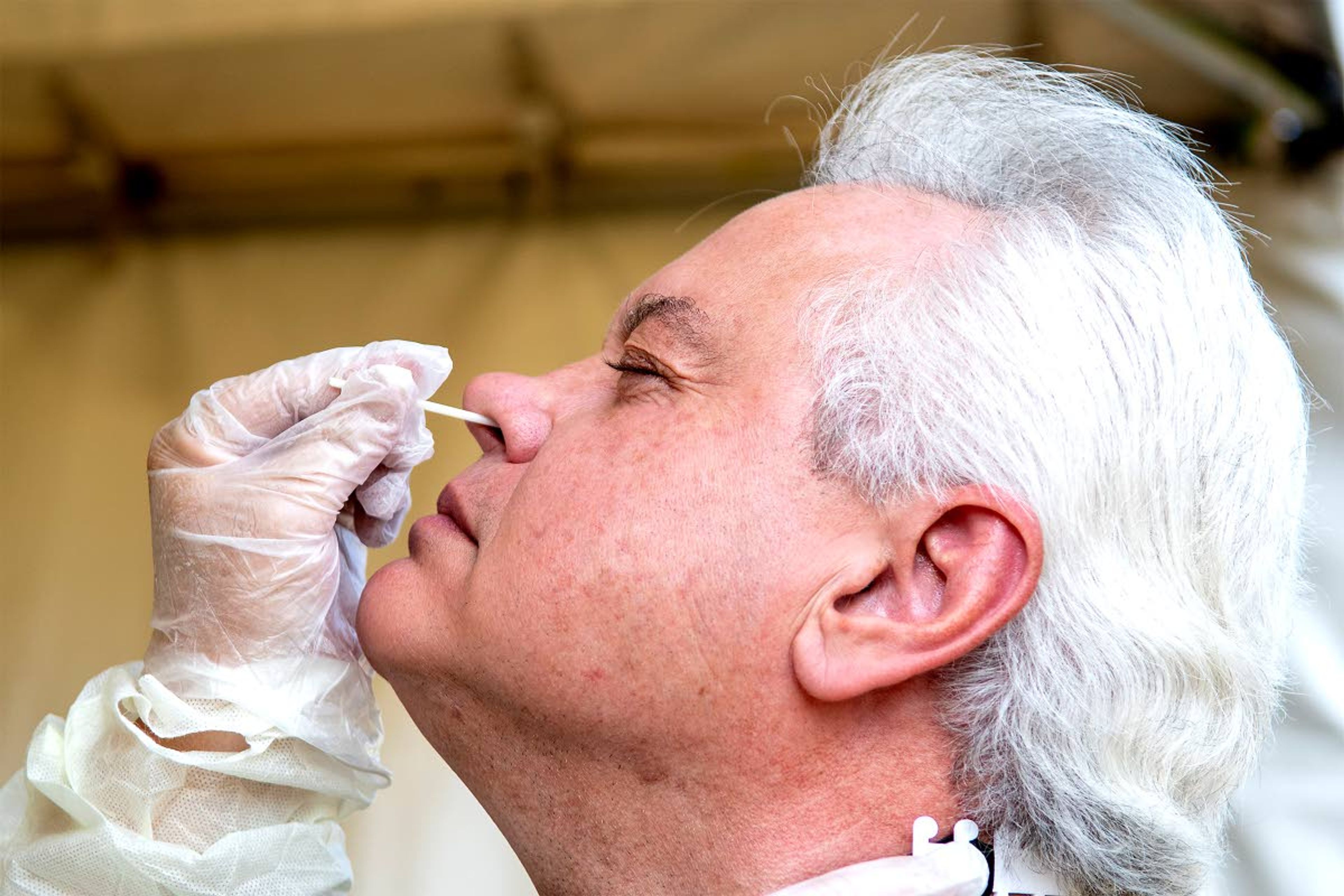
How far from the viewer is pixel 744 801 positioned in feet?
3.15

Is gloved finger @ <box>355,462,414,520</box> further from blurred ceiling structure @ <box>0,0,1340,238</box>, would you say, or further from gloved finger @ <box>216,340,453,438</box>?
blurred ceiling structure @ <box>0,0,1340,238</box>

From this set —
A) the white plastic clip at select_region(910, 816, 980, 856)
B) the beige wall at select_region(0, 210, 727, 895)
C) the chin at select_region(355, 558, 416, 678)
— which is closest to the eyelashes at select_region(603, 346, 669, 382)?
the chin at select_region(355, 558, 416, 678)

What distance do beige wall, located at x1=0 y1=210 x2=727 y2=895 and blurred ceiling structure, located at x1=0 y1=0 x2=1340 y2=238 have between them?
102 mm

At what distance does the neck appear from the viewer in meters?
0.96

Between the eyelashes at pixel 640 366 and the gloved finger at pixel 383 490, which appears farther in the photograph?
the gloved finger at pixel 383 490

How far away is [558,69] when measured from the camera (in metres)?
2.55

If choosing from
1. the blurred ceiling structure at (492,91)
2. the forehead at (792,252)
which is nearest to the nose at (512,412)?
Result: the forehead at (792,252)

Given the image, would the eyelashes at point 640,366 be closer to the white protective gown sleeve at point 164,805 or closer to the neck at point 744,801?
the neck at point 744,801

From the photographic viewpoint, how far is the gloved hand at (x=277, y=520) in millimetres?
1084

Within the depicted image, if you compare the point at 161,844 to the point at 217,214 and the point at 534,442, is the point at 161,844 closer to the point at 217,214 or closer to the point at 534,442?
the point at 534,442

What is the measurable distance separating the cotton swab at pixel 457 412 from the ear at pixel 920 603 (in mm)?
349

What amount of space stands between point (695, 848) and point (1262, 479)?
Answer: 551 millimetres

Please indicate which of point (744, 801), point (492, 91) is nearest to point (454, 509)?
point (744, 801)

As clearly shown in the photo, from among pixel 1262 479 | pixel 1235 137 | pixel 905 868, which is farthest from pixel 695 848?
pixel 1235 137
